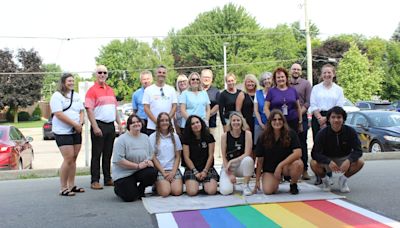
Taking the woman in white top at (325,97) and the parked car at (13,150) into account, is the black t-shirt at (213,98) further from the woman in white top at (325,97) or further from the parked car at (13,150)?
the parked car at (13,150)

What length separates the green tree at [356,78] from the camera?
142ft

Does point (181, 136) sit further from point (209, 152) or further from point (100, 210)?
point (100, 210)

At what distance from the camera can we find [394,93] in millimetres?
48938

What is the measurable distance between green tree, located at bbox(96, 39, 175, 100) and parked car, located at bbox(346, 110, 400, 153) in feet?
169

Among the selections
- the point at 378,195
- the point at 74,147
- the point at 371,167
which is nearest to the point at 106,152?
the point at 74,147

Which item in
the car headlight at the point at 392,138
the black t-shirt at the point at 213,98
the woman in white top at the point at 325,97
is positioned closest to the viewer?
the woman in white top at the point at 325,97

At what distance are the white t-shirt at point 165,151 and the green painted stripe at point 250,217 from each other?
136 centimetres

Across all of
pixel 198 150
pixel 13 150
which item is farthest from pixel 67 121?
pixel 13 150

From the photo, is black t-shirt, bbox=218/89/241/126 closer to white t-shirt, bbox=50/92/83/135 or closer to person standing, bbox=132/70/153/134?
person standing, bbox=132/70/153/134

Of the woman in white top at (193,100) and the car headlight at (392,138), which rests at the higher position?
the woman in white top at (193,100)

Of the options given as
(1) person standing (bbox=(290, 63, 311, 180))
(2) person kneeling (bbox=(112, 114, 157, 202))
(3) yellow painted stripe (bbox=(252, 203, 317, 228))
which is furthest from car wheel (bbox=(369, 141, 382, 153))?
(2) person kneeling (bbox=(112, 114, 157, 202))

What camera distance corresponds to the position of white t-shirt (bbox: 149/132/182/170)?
711cm

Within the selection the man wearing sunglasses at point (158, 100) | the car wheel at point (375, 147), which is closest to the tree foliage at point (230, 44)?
the car wheel at point (375, 147)

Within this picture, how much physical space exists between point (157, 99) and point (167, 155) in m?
1.07
